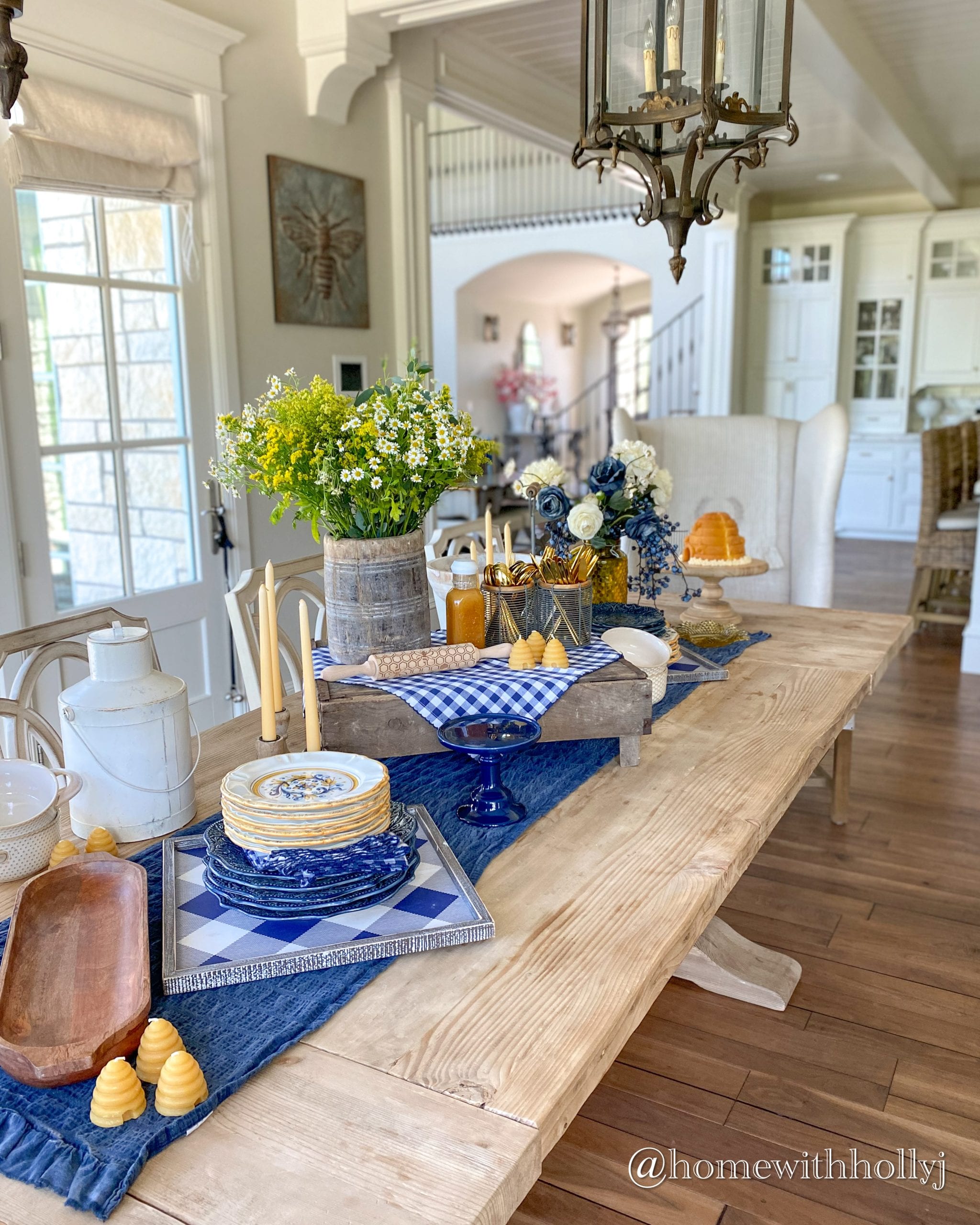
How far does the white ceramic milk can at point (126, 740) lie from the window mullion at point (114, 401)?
177 cm

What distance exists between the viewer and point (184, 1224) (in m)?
0.64

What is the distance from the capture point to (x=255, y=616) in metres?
2.04

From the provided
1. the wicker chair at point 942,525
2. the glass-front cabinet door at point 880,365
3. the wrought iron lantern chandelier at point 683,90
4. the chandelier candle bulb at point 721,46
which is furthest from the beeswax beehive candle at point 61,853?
the glass-front cabinet door at point 880,365

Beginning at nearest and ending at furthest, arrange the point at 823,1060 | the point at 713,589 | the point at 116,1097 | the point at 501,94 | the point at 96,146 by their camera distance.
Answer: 1. the point at 116,1097
2. the point at 823,1060
3. the point at 713,589
4. the point at 96,146
5. the point at 501,94

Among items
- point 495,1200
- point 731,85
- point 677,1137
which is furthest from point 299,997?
point 731,85

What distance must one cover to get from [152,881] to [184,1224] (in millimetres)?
491

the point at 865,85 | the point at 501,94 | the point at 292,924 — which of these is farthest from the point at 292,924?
the point at 865,85

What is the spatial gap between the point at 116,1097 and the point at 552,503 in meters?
1.26

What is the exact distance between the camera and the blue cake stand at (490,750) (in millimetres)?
1219

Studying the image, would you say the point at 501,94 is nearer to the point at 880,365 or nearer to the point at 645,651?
the point at 645,651

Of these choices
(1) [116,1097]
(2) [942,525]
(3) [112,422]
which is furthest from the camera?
(2) [942,525]

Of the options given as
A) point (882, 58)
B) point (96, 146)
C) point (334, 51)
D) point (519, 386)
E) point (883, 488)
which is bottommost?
point (883, 488)

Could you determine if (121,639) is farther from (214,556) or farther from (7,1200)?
(214,556)

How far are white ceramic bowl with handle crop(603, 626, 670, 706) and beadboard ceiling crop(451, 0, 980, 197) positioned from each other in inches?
87.7
